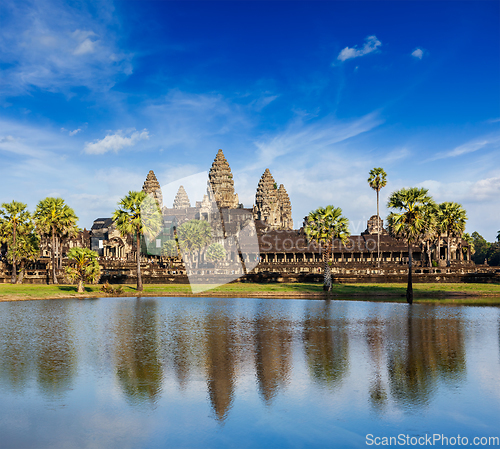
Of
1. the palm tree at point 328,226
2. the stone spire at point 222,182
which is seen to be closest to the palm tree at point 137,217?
the palm tree at point 328,226

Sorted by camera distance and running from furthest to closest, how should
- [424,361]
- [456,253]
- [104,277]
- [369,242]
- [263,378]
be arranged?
[456,253]
[369,242]
[104,277]
[424,361]
[263,378]

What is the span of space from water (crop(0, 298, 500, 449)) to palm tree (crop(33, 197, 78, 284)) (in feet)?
96.8

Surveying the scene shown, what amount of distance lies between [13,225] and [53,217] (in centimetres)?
762

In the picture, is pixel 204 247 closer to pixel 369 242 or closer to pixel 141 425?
pixel 369 242

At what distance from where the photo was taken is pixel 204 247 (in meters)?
99.3

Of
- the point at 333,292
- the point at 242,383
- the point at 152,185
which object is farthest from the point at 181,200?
the point at 242,383

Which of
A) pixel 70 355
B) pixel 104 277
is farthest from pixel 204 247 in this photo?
pixel 70 355

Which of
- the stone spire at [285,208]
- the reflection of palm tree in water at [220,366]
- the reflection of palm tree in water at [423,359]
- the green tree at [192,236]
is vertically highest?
the stone spire at [285,208]

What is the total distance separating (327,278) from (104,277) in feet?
94.7

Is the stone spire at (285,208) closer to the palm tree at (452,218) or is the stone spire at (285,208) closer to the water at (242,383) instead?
the palm tree at (452,218)

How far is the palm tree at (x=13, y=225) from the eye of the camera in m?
58.4

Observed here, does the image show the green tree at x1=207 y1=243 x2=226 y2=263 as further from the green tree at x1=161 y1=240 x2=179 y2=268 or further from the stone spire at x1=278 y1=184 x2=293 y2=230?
the stone spire at x1=278 y1=184 x2=293 y2=230

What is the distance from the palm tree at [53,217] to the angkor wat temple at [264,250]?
7947mm

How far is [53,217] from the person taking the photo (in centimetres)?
5566
